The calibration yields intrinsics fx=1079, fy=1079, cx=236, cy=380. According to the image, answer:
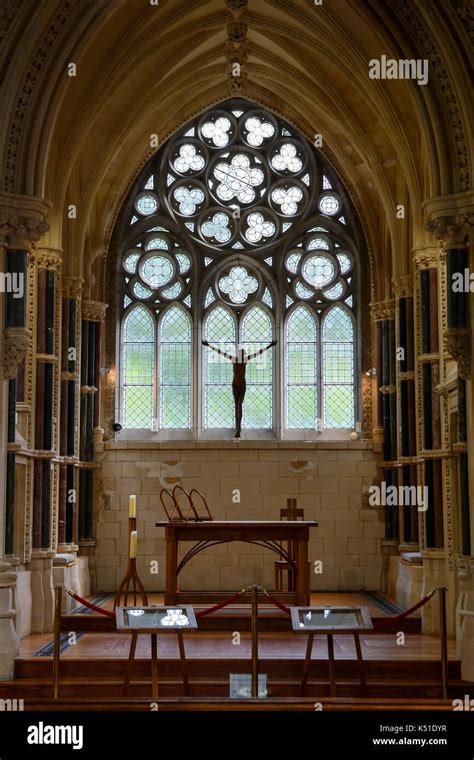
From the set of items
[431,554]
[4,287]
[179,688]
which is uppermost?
[4,287]

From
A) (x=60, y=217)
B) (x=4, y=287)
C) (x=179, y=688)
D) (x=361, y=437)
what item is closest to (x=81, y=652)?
(x=179, y=688)

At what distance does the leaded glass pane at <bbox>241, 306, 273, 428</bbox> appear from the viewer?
725 inches

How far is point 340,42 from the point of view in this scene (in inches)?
583

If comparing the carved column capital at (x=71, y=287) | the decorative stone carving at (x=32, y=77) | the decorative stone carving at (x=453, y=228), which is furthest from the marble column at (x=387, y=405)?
the decorative stone carving at (x=32, y=77)

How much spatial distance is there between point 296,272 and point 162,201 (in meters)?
2.66

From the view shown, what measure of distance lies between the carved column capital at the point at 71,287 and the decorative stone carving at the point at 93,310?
1479 millimetres

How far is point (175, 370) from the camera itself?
18.5m

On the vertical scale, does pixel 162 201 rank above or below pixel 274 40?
below

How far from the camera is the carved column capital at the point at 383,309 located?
691 inches

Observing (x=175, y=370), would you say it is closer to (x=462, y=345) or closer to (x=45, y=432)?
(x=45, y=432)

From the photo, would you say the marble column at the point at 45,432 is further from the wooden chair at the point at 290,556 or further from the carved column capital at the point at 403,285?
the carved column capital at the point at 403,285

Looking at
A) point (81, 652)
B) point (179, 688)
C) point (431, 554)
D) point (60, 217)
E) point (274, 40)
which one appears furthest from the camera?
point (274, 40)

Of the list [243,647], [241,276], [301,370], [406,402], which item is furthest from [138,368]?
[243,647]

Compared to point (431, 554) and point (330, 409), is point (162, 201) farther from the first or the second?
point (431, 554)
